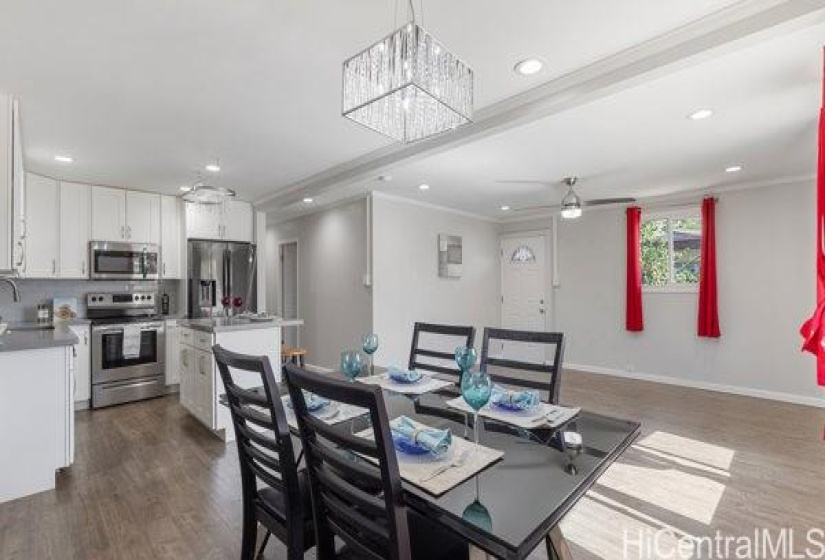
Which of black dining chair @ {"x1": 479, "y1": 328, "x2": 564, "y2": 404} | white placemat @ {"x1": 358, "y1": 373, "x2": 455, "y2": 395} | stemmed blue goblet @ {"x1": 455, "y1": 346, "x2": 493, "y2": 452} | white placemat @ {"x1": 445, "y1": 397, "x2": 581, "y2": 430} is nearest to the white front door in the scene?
black dining chair @ {"x1": 479, "y1": 328, "x2": 564, "y2": 404}

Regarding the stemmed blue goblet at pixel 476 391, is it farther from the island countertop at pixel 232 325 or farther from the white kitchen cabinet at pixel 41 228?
the white kitchen cabinet at pixel 41 228

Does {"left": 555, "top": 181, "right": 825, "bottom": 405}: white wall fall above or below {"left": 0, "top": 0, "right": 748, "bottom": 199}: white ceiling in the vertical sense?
below

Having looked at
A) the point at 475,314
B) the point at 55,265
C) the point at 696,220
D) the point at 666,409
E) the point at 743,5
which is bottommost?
the point at 666,409

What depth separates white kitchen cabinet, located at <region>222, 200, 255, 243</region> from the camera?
547cm

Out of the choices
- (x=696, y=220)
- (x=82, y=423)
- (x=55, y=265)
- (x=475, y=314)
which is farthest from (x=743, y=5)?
(x=55, y=265)

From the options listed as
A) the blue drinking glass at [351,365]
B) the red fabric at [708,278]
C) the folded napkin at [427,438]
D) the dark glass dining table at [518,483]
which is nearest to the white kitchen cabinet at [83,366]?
the blue drinking glass at [351,365]

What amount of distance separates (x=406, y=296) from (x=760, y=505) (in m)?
3.98

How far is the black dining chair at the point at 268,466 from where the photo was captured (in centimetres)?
140

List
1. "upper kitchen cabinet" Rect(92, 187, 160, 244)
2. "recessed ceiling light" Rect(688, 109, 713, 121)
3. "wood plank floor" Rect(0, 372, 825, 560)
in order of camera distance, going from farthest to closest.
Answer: "upper kitchen cabinet" Rect(92, 187, 160, 244) < "recessed ceiling light" Rect(688, 109, 713, 121) < "wood plank floor" Rect(0, 372, 825, 560)

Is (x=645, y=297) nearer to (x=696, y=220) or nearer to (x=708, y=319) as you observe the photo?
(x=708, y=319)

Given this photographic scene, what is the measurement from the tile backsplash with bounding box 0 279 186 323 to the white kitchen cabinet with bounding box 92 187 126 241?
602mm

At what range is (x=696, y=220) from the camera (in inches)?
210

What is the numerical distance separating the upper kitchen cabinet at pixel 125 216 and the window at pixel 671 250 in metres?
6.55

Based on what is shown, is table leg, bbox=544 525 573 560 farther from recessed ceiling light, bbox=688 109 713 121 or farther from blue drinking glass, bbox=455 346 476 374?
recessed ceiling light, bbox=688 109 713 121
